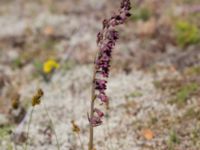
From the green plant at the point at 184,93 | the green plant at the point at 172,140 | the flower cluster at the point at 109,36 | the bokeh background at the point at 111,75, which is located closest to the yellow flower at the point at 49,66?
the bokeh background at the point at 111,75

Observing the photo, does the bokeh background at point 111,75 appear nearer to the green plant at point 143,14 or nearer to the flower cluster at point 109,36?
the green plant at point 143,14

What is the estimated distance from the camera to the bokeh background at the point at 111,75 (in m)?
7.11

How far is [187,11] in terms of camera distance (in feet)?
35.8

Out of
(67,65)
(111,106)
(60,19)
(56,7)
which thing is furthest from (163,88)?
(56,7)

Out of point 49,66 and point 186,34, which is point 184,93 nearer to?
point 186,34

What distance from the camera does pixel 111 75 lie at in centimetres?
920

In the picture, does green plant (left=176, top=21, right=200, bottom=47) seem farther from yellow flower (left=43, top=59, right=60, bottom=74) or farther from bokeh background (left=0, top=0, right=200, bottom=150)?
yellow flower (left=43, top=59, right=60, bottom=74)

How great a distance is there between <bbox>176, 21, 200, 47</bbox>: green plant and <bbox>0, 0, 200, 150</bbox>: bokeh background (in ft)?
0.05

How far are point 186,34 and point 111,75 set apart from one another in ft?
4.77

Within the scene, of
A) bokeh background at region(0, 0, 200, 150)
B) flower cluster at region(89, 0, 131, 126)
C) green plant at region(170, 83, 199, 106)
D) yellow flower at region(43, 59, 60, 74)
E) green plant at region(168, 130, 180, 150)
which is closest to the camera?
flower cluster at region(89, 0, 131, 126)

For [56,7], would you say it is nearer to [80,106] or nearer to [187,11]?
[187,11]

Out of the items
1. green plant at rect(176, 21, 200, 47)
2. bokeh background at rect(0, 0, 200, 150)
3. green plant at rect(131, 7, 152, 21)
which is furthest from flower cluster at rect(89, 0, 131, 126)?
green plant at rect(131, 7, 152, 21)

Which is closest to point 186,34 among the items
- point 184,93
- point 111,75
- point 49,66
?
point 111,75

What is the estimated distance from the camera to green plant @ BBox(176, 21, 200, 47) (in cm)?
956
